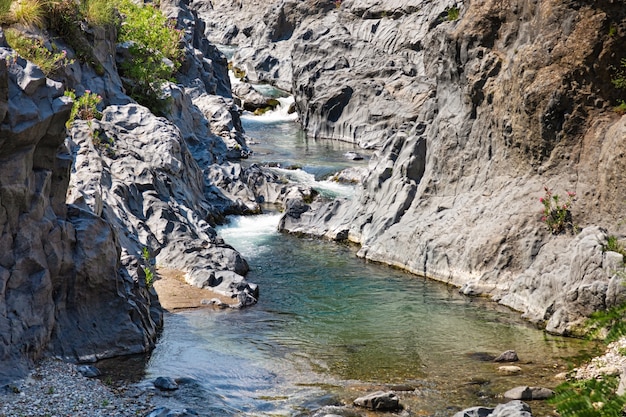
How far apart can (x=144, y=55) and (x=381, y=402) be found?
77.7 feet

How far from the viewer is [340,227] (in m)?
28.8

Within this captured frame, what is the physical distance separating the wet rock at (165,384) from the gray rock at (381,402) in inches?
127

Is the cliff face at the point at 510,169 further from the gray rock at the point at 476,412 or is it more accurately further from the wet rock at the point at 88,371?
the wet rock at the point at 88,371

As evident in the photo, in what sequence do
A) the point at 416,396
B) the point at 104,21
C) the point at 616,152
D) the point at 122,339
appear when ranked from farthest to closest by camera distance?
the point at 104,21
the point at 616,152
the point at 122,339
the point at 416,396

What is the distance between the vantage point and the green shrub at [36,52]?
2134 centimetres

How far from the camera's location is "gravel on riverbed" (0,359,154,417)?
12.9 metres

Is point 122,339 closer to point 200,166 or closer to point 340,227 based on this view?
point 340,227

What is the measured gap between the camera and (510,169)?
78.2 feet

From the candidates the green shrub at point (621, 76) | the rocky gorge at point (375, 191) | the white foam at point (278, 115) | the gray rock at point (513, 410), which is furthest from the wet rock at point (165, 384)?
the white foam at point (278, 115)

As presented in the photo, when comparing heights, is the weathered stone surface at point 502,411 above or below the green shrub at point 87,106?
below

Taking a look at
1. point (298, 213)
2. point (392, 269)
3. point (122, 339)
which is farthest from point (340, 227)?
point (122, 339)

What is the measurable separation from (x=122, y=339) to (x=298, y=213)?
46.3ft

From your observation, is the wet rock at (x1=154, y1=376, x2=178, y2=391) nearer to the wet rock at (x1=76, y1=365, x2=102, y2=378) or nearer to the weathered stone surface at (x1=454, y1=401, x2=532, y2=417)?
the wet rock at (x1=76, y1=365, x2=102, y2=378)

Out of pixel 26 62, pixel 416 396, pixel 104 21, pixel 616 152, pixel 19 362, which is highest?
pixel 104 21
